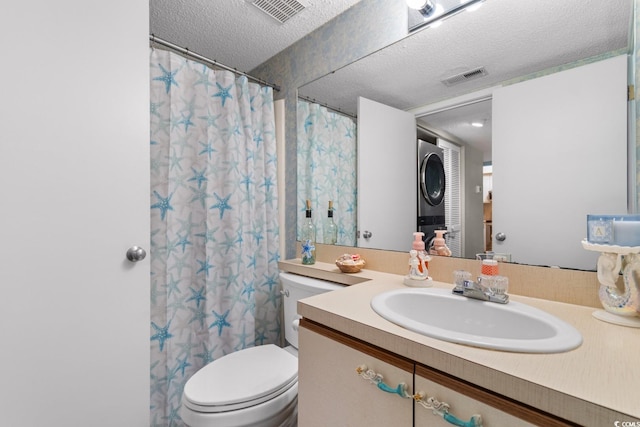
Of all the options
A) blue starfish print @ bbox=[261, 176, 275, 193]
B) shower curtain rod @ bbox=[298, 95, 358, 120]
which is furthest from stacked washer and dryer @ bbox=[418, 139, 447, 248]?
blue starfish print @ bbox=[261, 176, 275, 193]

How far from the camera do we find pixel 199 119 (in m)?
1.47

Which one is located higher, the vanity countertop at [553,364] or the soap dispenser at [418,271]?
the soap dispenser at [418,271]

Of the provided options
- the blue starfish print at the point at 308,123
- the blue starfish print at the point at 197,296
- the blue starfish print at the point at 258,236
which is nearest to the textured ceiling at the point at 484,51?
the blue starfish print at the point at 308,123

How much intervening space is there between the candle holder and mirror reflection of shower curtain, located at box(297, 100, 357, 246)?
0.95 metres

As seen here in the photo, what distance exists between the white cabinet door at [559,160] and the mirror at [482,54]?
0.06m

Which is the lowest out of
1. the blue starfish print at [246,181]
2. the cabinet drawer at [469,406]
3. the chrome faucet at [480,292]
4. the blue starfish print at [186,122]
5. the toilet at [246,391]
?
the toilet at [246,391]

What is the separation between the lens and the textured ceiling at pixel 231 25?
1448 mm

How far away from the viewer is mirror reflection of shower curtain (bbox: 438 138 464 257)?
3.60ft

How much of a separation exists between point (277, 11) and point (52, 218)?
1392 millimetres

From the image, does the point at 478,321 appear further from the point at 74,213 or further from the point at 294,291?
the point at 74,213

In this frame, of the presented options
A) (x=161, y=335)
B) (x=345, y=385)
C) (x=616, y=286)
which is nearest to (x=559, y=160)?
(x=616, y=286)

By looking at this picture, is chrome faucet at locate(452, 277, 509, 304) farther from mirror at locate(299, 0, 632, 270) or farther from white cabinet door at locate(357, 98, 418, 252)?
mirror at locate(299, 0, 632, 270)

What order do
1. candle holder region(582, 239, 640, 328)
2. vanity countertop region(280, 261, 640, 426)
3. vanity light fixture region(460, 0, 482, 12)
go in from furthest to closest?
vanity light fixture region(460, 0, 482, 12) < candle holder region(582, 239, 640, 328) < vanity countertop region(280, 261, 640, 426)

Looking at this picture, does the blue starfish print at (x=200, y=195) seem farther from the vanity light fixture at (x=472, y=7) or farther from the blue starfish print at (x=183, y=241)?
the vanity light fixture at (x=472, y=7)
